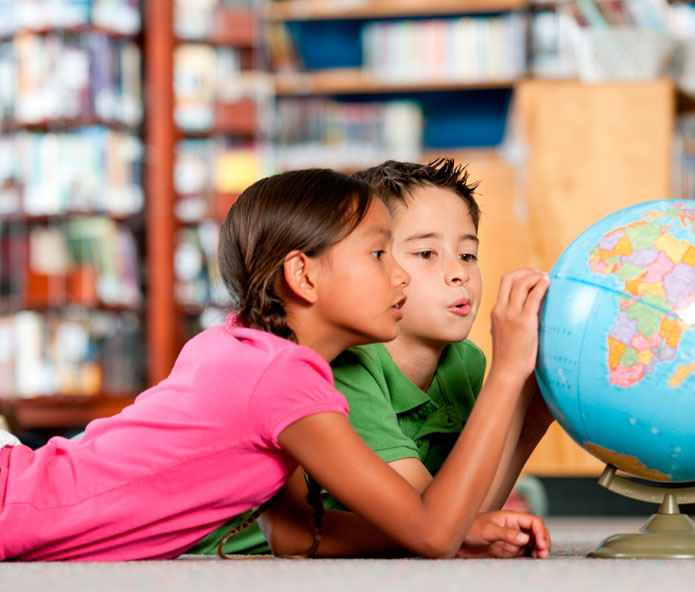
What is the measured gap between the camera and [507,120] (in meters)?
5.95

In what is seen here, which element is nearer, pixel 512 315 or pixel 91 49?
pixel 512 315

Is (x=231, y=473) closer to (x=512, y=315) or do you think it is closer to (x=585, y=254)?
(x=512, y=315)

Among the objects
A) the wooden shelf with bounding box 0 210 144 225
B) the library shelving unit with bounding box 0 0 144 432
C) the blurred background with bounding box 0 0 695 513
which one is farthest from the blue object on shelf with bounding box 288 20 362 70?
the wooden shelf with bounding box 0 210 144 225

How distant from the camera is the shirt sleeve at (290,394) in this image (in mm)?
1445

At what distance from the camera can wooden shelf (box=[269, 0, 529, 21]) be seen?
5.38 metres

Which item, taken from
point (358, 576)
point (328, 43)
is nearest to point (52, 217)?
point (328, 43)

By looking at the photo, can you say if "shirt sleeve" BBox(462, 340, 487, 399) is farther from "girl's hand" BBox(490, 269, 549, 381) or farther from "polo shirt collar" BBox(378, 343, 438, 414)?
"girl's hand" BBox(490, 269, 549, 381)

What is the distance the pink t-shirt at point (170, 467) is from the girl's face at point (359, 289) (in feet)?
0.45

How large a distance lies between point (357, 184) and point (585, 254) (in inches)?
15.4

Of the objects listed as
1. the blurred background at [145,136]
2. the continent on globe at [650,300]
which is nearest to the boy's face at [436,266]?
the continent on globe at [650,300]

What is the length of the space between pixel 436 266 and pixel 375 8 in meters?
3.91

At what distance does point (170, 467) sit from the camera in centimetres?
152

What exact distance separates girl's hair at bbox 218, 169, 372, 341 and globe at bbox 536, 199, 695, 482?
0.36 metres

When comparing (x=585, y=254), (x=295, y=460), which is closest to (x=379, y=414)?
(x=295, y=460)
